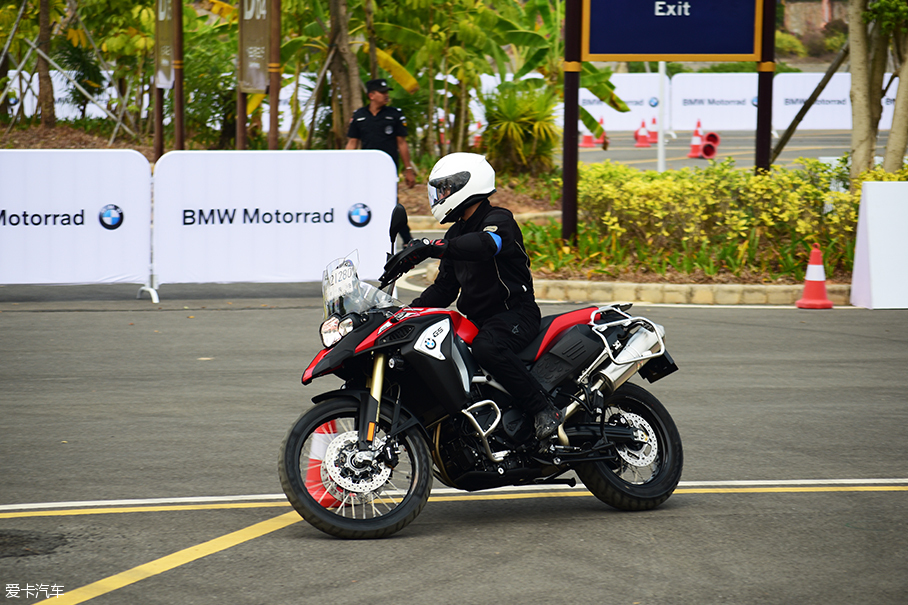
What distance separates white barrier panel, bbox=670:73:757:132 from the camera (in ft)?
123

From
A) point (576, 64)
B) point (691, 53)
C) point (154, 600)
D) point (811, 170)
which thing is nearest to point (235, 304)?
point (576, 64)

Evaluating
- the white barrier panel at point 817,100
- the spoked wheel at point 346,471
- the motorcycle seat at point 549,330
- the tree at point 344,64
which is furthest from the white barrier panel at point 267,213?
the white barrier panel at point 817,100

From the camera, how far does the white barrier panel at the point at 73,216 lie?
1238 cm

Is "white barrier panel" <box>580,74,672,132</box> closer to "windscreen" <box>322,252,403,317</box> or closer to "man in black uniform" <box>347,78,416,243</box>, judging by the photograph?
"man in black uniform" <box>347,78,416,243</box>

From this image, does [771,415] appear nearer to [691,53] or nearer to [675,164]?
[691,53]

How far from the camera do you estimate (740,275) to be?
43.0ft

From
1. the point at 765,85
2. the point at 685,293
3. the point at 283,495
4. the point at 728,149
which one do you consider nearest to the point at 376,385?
the point at 283,495

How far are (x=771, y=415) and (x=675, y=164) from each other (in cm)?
2152

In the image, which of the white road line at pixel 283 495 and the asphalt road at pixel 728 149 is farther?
the asphalt road at pixel 728 149

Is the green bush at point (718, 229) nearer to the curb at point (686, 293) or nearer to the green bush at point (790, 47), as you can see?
the curb at point (686, 293)

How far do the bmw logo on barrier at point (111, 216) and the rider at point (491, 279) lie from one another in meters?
7.70

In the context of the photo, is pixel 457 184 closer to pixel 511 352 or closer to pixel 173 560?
pixel 511 352

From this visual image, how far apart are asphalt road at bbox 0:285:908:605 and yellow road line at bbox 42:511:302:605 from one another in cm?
2

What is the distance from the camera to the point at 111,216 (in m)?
12.5
